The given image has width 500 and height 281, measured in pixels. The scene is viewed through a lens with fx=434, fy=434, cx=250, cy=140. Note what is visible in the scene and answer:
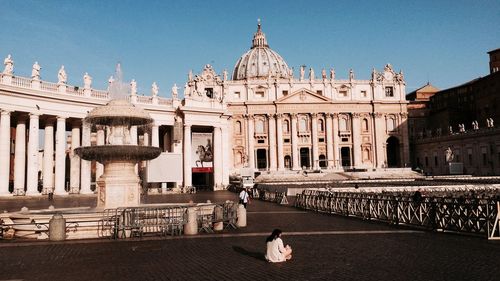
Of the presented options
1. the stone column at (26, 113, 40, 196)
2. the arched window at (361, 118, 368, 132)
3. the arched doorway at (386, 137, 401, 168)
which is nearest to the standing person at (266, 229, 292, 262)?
the stone column at (26, 113, 40, 196)

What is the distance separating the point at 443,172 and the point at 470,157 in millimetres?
7787

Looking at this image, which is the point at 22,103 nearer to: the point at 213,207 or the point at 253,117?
the point at 213,207

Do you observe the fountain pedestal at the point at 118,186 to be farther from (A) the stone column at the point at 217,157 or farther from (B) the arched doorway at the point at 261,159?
(B) the arched doorway at the point at 261,159

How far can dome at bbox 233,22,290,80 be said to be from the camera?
111875 millimetres

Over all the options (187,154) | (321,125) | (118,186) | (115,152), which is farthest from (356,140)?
(115,152)

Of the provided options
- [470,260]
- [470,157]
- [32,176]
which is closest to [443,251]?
[470,260]

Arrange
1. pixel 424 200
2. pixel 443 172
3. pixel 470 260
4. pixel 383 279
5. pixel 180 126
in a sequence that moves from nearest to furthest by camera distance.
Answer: pixel 383 279 < pixel 470 260 < pixel 424 200 < pixel 180 126 < pixel 443 172

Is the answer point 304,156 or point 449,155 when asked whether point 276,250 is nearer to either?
point 449,155

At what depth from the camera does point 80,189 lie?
3806 cm

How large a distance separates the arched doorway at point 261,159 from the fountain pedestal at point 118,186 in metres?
65.0

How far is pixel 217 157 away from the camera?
46344mm

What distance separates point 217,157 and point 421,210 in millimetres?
32229

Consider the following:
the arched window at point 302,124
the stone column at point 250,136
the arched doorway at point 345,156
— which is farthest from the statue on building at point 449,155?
the stone column at point 250,136

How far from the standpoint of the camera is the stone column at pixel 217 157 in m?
46.4
